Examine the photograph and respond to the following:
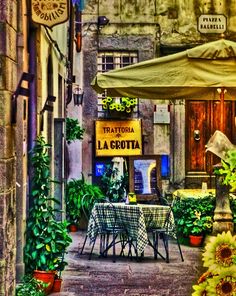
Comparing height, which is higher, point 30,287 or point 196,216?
point 196,216

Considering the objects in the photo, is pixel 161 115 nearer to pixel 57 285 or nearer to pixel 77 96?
pixel 77 96

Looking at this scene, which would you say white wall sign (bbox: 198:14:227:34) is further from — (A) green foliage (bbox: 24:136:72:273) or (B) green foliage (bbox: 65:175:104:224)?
(A) green foliage (bbox: 24:136:72:273)

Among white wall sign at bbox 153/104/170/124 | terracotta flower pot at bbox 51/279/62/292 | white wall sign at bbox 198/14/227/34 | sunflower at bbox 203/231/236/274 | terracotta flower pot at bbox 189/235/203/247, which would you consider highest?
white wall sign at bbox 198/14/227/34

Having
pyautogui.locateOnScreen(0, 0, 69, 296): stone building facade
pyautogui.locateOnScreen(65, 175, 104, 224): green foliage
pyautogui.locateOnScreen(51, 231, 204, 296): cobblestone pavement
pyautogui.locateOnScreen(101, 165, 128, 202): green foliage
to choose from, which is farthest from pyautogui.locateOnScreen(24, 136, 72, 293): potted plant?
pyautogui.locateOnScreen(101, 165, 128, 202): green foliage

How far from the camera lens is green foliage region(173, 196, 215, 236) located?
11383 millimetres

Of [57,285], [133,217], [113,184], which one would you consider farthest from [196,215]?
[57,285]

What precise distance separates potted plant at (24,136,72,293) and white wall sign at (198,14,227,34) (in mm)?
7962

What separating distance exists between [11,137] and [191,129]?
9.41 metres

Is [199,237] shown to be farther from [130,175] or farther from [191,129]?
[191,129]

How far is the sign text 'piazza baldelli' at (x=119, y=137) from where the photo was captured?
49.2ft

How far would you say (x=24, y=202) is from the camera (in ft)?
27.0

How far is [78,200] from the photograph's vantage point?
13.2 metres

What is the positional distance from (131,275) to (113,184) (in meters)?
4.73

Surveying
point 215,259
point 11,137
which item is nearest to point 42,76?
point 11,137
